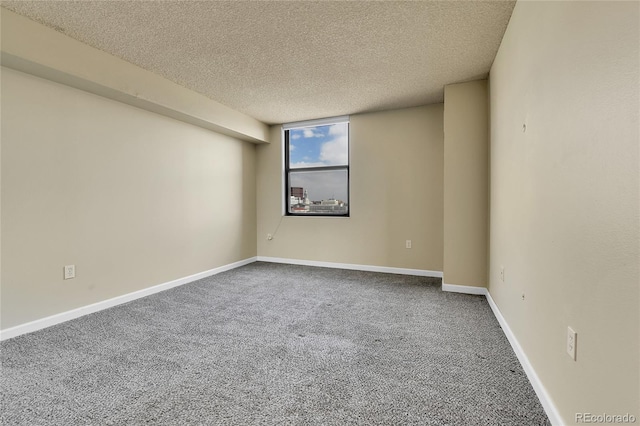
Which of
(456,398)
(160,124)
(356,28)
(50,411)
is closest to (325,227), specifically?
(160,124)

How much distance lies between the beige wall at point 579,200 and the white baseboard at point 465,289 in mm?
1253

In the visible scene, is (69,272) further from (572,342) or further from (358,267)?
(572,342)

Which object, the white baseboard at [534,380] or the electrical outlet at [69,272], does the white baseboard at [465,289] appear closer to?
the white baseboard at [534,380]

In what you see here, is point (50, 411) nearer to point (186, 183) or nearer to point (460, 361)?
point (460, 361)

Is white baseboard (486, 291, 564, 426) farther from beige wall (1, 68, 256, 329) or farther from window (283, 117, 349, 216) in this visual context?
beige wall (1, 68, 256, 329)

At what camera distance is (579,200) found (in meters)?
1.09

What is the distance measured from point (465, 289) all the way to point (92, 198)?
12.8ft

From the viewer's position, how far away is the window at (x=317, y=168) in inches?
180

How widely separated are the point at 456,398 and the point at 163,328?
2.12 metres

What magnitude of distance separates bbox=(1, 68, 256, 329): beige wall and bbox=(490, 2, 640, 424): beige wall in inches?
137

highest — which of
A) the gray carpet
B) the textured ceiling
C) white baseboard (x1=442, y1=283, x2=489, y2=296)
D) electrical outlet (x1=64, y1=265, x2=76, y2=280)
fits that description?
the textured ceiling

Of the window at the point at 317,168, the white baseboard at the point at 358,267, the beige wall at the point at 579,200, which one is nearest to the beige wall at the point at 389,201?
the white baseboard at the point at 358,267

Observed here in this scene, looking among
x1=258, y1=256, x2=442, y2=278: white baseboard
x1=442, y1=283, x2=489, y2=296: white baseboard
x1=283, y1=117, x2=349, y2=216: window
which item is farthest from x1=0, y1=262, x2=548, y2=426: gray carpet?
x1=283, y1=117, x2=349, y2=216: window

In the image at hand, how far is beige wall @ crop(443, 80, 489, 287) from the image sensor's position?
3.06 m
